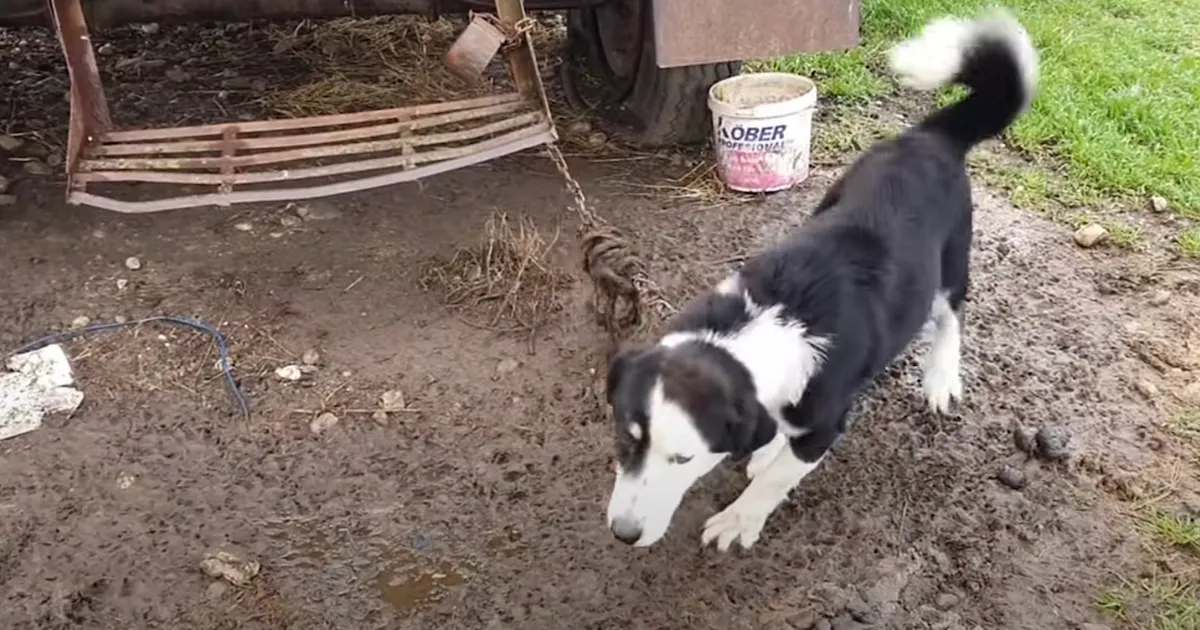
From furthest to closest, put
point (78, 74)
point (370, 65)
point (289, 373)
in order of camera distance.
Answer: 1. point (370, 65)
2. point (289, 373)
3. point (78, 74)

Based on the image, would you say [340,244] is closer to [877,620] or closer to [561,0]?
[561,0]

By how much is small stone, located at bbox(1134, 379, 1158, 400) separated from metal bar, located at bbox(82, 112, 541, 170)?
1.49 m

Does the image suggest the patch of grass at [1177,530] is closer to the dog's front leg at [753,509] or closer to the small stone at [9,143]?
the dog's front leg at [753,509]

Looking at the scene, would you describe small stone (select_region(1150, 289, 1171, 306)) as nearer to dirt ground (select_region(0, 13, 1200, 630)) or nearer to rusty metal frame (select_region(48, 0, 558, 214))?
dirt ground (select_region(0, 13, 1200, 630))

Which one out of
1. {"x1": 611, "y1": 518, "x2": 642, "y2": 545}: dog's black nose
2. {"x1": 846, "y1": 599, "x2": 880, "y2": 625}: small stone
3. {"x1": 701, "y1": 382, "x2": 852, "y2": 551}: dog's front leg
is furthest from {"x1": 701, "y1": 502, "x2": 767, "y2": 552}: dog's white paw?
Result: {"x1": 611, "y1": 518, "x2": 642, "y2": 545}: dog's black nose

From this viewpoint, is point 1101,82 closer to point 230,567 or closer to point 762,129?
point 762,129

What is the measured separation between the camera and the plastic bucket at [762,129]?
320 cm

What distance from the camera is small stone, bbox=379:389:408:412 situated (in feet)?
8.46

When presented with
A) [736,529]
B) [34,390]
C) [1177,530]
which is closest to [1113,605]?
[1177,530]

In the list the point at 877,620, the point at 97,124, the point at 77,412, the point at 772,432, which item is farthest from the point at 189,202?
the point at 877,620

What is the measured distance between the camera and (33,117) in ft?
12.5

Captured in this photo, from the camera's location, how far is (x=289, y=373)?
269 cm

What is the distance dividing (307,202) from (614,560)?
1.67 meters

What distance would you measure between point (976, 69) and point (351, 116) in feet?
4.52
